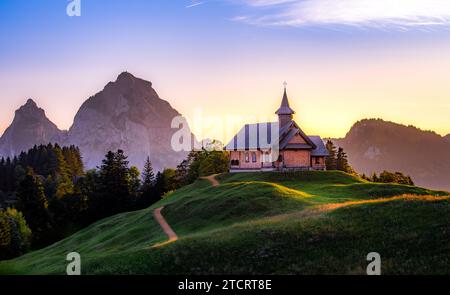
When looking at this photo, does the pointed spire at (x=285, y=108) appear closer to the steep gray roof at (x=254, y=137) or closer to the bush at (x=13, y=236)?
the steep gray roof at (x=254, y=137)

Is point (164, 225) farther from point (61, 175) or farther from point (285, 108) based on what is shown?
point (61, 175)

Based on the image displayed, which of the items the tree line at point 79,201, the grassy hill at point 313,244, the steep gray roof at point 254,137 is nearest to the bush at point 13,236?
the tree line at point 79,201

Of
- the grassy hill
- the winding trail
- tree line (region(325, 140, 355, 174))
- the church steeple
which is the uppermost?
the church steeple

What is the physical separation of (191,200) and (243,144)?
26.0m

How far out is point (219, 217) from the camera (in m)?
46.2

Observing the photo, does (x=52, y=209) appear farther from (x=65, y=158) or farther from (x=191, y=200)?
(x=65, y=158)

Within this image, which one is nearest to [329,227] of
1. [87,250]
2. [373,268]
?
[373,268]

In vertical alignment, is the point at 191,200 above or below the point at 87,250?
above

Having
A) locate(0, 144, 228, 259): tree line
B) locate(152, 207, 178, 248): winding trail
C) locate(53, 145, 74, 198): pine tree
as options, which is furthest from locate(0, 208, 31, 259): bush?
locate(152, 207, 178, 248): winding trail

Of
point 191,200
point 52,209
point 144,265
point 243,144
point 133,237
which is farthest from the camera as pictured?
point 52,209

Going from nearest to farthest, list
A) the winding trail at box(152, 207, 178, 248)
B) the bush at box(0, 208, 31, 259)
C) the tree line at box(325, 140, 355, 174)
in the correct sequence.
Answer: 1. the winding trail at box(152, 207, 178, 248)
2. the bush at box(0, 208, 31, 259)
3. the tree line at box(325, 140, 355, 174)

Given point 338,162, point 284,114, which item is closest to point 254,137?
point 284,114

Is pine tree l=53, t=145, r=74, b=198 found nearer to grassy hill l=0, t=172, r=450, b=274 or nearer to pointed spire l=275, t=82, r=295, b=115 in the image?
pointed spire l=275, t=82, r=295, b=115
